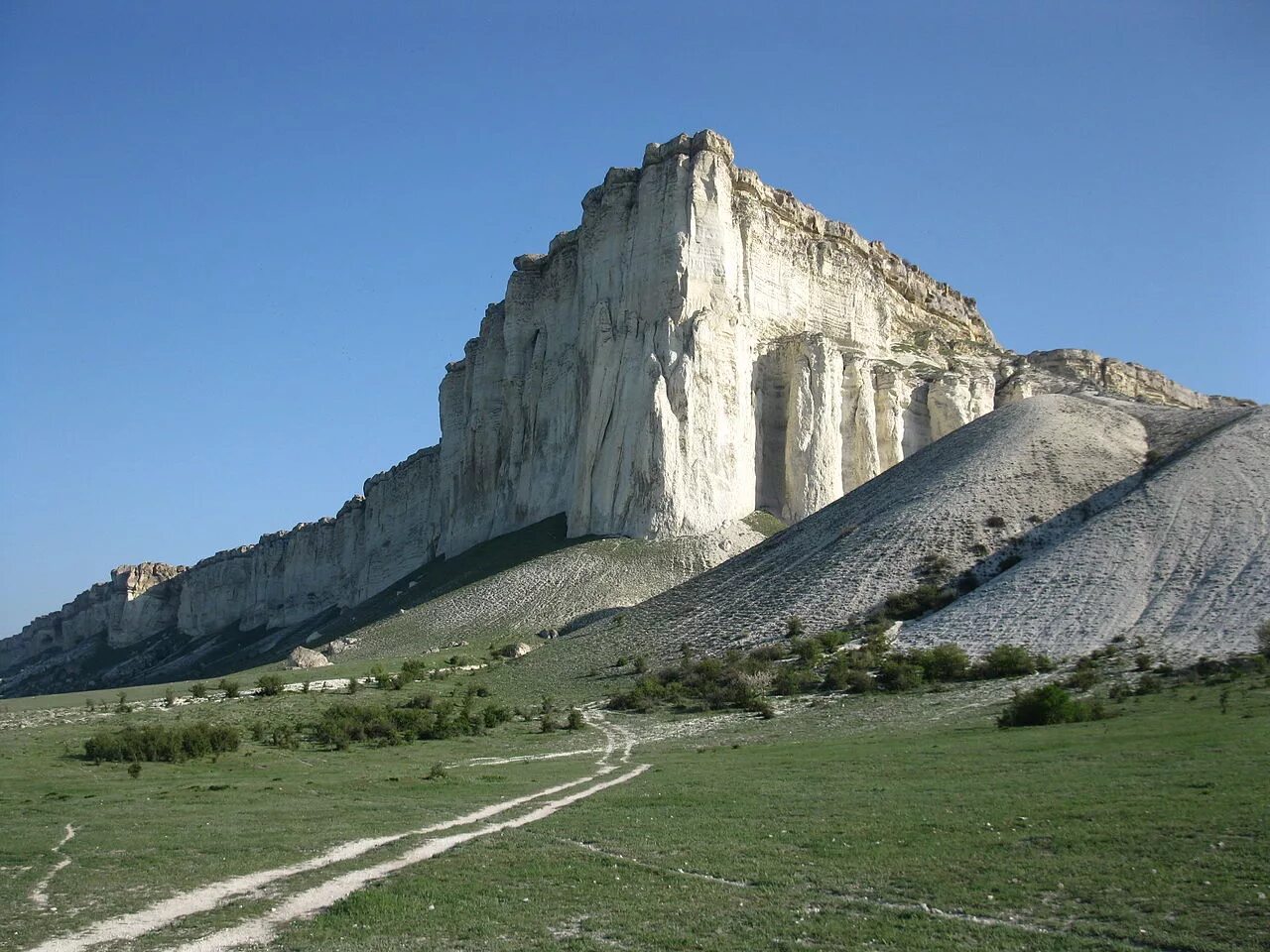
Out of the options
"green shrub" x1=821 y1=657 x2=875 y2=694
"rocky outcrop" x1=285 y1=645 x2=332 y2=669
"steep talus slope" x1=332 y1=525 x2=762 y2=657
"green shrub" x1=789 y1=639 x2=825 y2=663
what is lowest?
"green shrub" x1=821 y1=657 x2=875 y2=694

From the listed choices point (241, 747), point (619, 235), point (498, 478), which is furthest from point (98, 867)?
point (498, 478)

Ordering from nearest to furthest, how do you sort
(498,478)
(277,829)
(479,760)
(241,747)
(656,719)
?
(277,829) → (479,760) → (241,747) → (656,719) → (498,478)

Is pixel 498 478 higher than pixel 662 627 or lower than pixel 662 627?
higher

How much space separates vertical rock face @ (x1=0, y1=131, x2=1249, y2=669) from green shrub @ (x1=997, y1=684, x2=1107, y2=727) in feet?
139

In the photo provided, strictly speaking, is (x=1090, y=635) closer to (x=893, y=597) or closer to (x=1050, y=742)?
(x=893, y=597)

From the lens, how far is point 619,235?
8119 centimetres

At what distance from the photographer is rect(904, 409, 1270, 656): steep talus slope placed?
116ft

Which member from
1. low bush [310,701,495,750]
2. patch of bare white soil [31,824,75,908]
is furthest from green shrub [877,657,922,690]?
patch of bare white soil [31,824,75,908]

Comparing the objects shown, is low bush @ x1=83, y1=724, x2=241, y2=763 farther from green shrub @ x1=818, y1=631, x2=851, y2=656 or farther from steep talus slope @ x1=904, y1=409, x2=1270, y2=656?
steep talus slope @ x1=904, y1=409, x2=1270, y2=656

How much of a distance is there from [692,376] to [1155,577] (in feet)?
125

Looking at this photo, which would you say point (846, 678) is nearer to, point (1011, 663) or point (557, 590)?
point (1011, 663)

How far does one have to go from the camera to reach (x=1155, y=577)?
3853 cm

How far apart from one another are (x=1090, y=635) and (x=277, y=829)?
26.8 meters

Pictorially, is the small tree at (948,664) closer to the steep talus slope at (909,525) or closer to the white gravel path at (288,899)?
the steep talus slope at (909,525)
